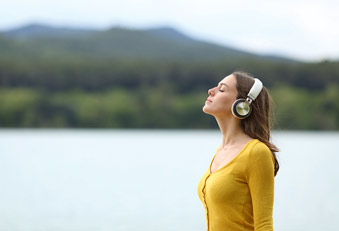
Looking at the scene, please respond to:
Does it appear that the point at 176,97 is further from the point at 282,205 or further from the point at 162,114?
the point at 282,205

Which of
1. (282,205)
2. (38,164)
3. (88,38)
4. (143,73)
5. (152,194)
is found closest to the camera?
(282,205)

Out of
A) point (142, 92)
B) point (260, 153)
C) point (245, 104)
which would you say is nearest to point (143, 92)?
point (142, 92)

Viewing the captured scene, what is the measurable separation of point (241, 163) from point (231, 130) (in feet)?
0.76

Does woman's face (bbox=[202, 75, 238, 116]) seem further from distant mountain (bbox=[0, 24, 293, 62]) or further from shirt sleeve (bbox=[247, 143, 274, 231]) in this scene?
distant mountain (bbox=[0, 24, 293, 62])

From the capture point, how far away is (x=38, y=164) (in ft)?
83.4

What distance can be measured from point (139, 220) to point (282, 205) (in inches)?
170

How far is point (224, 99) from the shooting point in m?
2.48

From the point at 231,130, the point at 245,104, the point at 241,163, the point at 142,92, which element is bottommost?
the point at 142,92

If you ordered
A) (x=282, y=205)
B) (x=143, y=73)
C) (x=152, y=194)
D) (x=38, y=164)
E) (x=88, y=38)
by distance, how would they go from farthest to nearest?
(x=88, y=38)
(x=143, y=73)
(x=38, y=164)
(x=152, y=194)
(x=282, y=205)

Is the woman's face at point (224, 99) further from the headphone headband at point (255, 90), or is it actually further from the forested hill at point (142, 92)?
the forested hill at point (142, 92)

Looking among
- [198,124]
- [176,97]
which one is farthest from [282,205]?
[176,97]

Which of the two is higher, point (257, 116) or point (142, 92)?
point (257, 116)

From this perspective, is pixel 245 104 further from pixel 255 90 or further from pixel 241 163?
pixel 241 163

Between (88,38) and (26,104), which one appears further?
(88,38)
